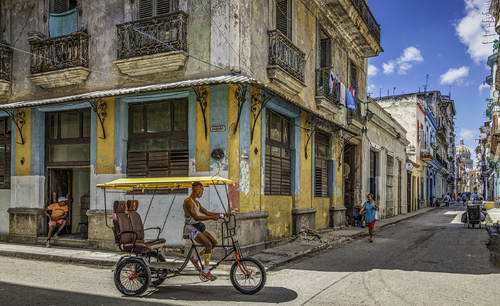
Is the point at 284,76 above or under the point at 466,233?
above

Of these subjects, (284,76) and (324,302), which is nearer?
(324,302)

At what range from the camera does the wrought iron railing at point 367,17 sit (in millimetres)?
16166

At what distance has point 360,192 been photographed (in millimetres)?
19141

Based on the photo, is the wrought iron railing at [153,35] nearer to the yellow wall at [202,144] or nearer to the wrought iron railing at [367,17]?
the yellow wall at [202,144]

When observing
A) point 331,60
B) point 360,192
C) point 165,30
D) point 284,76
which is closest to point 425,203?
point 360,192

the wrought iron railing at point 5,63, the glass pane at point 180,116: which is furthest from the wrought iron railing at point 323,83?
the wrought iron railing at point 5,63

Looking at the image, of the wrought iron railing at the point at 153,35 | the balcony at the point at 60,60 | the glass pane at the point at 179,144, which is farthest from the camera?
the balcony at the point at 60,60

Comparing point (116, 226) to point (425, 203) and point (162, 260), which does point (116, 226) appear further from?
point (425, 203)

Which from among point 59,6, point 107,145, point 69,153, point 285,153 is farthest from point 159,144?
point 59,6

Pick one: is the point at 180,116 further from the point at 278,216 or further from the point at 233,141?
the point at 278,216

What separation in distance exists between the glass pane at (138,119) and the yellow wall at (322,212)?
21.3ft

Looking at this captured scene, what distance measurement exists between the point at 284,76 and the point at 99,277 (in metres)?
6.83

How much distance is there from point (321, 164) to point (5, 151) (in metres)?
10.5

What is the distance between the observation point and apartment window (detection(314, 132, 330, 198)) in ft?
48.2
